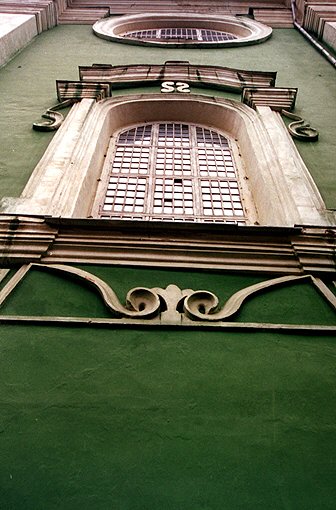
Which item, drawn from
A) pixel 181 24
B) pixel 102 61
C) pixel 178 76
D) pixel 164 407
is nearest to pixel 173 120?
pixel 178 76

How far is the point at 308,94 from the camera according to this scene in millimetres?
8203

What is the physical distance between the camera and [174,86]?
26.5 feet

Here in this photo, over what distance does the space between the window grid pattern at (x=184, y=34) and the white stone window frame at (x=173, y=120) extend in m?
6.07

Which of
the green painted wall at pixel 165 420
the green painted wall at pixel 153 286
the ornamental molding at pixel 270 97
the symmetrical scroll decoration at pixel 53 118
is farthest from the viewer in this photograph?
the ornamental molding at pixel 270 97

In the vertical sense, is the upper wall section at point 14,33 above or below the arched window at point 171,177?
above

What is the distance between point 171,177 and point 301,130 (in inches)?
87.4

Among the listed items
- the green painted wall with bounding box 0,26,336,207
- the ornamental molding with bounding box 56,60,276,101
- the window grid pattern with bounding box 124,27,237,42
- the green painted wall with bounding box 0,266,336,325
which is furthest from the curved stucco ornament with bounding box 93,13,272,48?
the green painted wall with bounding box 0,266,336,325

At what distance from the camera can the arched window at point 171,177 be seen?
18.4 feet

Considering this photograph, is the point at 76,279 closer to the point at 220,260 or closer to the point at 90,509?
the point at 220,260

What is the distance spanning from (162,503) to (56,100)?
6890 millimetres

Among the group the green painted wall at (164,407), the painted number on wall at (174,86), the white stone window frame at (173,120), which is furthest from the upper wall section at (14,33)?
the green painted wall at (164,407)

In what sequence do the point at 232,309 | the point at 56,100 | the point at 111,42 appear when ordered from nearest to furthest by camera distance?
the point at 232,309, the point at 56,100, the point at 111,42

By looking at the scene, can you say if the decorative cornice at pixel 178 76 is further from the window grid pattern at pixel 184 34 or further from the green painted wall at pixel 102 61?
the window grid pattern at pixel 184 34

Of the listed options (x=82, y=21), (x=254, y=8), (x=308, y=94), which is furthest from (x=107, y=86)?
(x=254, y=8)
